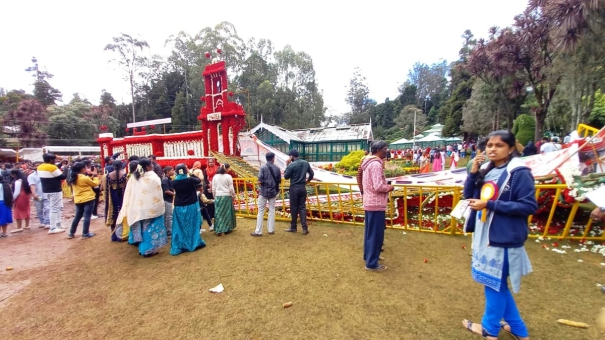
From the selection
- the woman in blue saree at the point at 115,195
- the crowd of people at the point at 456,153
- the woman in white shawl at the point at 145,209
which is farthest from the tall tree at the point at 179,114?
the woman in white shawl at the point at 145,209

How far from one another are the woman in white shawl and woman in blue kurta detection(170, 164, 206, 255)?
0.25m

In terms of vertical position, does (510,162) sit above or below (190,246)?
above

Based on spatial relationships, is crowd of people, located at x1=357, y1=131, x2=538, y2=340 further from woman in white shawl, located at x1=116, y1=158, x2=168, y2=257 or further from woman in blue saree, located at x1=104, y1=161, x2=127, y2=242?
woman in blue saree, located at x1=104, y1=161, x2=127, y2=242

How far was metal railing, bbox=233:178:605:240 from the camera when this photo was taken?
470cm

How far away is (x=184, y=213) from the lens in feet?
15.4

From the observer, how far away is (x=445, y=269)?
3799mm

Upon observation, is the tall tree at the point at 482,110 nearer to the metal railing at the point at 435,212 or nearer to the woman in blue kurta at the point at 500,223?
the metal railing at the point at 435,212

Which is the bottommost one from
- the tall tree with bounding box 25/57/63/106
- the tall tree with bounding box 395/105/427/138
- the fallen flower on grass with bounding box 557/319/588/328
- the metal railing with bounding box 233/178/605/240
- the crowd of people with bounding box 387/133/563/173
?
the fallen flower on grass with bounding box 557/319/588/328

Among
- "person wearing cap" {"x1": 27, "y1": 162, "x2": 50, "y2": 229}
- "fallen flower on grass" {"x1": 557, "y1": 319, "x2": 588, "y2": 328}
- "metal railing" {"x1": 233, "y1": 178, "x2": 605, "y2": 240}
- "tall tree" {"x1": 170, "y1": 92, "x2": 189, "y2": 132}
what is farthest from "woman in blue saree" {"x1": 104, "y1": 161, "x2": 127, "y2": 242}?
"tall tree" {"x1": 170, "y1": 92, "x2": 189, "y2": 132}

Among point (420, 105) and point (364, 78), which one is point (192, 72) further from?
point (420, 105)

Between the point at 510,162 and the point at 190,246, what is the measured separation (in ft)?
15.6

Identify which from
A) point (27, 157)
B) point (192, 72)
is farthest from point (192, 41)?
point (27, 157)

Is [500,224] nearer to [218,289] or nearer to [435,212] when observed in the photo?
[218,289]

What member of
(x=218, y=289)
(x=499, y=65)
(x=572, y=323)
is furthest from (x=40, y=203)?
(x=499, y=65)
